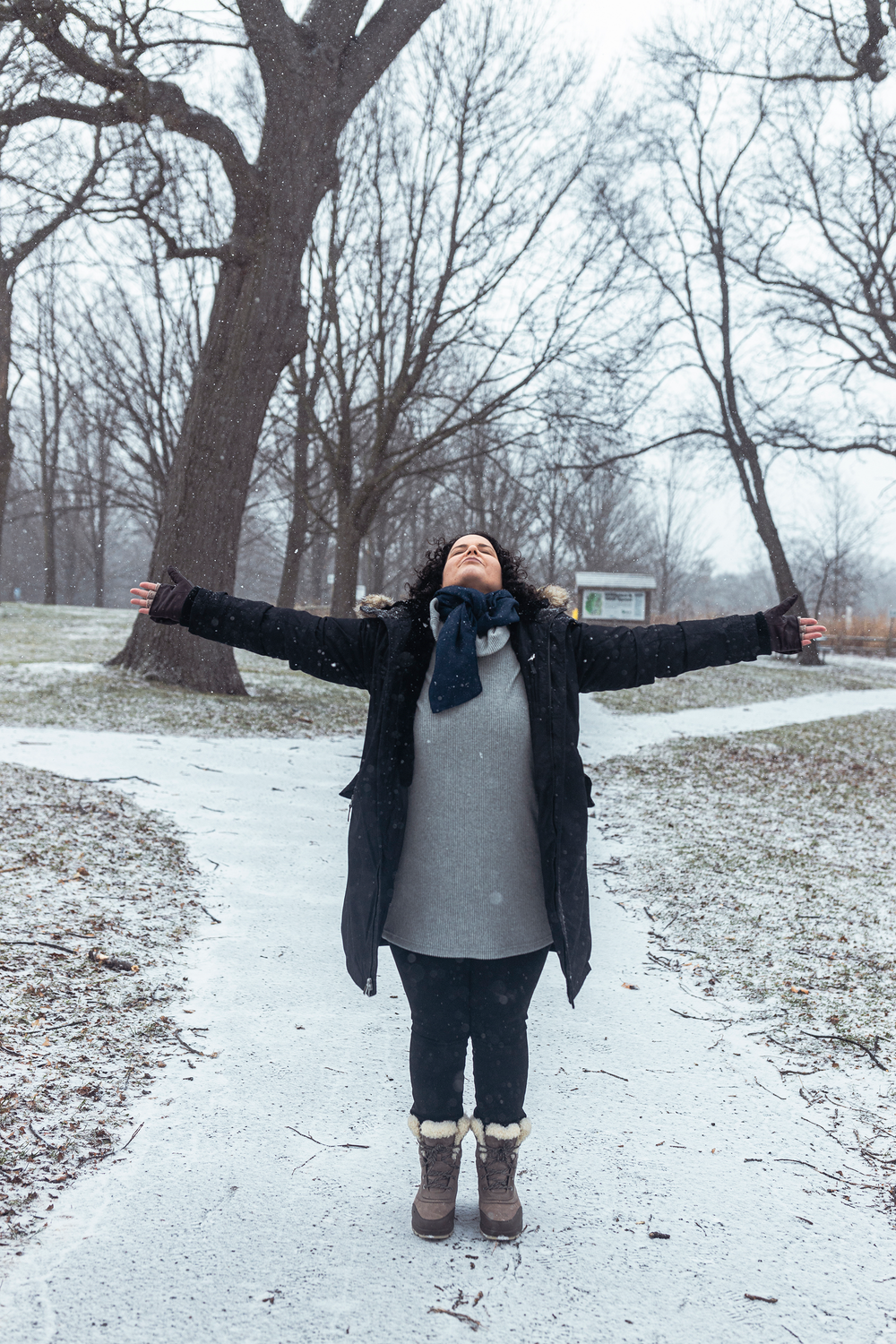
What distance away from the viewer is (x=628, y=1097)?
10.5ft

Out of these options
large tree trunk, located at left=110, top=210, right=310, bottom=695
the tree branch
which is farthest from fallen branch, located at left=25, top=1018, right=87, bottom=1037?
the tree branch

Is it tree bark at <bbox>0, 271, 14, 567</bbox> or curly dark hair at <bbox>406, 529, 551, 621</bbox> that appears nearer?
curly dark hair at <bbox>406, 529, 551, 621</bbox>

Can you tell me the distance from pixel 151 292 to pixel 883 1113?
21.5 meters

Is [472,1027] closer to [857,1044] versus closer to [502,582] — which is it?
[502,582]

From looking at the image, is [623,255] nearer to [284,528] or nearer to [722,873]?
[722,873]

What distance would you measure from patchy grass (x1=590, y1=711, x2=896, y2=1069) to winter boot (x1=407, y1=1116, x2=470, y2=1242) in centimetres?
166

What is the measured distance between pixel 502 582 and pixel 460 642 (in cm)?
39

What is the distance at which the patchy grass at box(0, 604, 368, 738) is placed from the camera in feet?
29.5

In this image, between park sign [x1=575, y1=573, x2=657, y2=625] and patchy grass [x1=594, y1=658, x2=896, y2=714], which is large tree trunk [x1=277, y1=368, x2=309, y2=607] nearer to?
patchy grass [x1=594, y1=658, x2=896, y2=714]

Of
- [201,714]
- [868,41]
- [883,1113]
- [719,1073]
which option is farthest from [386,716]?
[868,41]

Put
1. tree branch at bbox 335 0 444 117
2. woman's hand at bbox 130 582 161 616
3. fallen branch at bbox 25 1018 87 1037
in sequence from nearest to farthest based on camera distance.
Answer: woman's hand at bbox 130 582 161 616, fallen branch at bbox 25 1018 87 1037, tree branch at bbox 335 0 444 117

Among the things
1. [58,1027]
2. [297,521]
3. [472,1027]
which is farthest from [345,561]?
[472,1027]

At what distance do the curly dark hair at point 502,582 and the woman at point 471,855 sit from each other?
→ 93 mm

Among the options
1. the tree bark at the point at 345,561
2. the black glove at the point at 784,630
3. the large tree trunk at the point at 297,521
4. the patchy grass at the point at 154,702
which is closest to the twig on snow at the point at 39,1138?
the black glove at the point at 784,630
